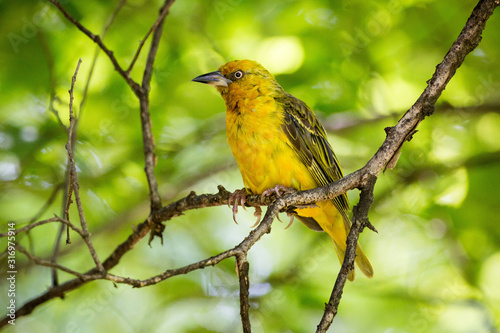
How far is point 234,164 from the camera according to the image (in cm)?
463

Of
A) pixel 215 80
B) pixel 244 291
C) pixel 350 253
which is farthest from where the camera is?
pixel 215 80

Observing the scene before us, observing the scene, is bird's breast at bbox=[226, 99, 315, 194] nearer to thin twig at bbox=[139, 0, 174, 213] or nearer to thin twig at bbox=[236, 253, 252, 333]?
thin twig at bbox=[139, 0, 174, 213]

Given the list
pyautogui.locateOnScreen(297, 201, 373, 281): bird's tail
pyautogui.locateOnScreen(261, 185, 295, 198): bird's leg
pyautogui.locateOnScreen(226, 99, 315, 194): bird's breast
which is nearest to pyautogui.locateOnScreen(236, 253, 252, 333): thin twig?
pyautogui.locateOnScreen(261, 185, 295, 198): bird's leg

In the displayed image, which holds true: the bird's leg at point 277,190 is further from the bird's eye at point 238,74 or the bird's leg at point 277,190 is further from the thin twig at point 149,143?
the bird's eye at point 238,74

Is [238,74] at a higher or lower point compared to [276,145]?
higher

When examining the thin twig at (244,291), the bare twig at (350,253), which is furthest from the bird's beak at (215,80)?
the thin twig at (244,291)

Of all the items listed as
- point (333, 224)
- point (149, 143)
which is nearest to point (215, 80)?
point (149, 143)

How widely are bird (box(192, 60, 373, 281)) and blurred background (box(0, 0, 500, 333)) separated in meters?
0.43

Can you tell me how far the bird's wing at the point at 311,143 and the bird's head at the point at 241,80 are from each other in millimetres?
193

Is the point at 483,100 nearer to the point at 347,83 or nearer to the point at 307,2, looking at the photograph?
the point at 347,83

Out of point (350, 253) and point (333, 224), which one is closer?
point (350, 253)

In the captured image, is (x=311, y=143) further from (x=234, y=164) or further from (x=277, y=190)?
(x=234, y=164)

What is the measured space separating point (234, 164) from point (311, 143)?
42.1 inches

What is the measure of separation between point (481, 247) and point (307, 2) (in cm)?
239
